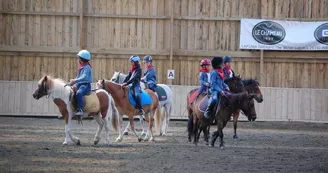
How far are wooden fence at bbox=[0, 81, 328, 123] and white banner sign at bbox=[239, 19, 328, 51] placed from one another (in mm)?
2045

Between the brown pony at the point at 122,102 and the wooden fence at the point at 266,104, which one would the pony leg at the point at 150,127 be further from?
the wooden fence at the point at 266,104

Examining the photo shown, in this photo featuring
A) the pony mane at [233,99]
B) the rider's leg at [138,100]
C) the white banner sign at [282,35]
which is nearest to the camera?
the pony mane at [233,99]

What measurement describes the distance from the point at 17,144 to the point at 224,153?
15.3 feet

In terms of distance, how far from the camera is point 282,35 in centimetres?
2988

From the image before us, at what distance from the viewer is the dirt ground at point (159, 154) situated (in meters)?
12.2

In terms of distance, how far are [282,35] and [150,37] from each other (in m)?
5.49

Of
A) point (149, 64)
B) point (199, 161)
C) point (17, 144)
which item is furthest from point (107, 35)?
point (199, 161)

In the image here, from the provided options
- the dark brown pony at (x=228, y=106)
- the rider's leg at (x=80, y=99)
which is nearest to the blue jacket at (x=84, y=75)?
the rider's leg at (x=80, y=99)

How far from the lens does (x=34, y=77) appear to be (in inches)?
1145

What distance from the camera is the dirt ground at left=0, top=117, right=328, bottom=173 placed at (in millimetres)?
12242

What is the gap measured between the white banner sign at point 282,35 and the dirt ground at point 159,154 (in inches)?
308

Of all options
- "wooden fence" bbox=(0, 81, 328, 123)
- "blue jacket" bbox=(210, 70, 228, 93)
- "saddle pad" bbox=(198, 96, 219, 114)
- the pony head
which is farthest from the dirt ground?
"wooden fence" bbox=(0, 81, 328, 123)

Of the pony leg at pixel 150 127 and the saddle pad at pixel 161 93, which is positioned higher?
the saddle pad at pixel 161 93

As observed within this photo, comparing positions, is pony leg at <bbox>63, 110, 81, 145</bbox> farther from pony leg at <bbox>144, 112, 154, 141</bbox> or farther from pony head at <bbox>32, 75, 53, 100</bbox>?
pony leg at <bbox>144, 112, 154, 141</bbox>
